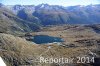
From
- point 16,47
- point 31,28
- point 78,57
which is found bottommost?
point 31,28

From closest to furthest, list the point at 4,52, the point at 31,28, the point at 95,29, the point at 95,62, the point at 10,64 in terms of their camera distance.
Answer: the point at 10,64, the point at 4,52, the point at 95,62, the point at 95,29, the point at 31,28

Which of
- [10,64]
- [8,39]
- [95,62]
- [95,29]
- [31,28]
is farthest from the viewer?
[31,28]

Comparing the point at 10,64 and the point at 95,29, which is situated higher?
the point at 10,64

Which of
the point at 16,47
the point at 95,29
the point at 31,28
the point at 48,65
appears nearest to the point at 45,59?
the point at 48,65

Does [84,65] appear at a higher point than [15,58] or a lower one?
lower

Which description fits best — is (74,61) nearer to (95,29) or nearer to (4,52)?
(4,52)

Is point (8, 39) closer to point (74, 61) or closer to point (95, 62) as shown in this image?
point (74, 61)

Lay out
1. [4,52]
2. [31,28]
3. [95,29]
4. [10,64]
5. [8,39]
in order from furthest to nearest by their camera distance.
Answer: [31,28], [95,29], [8,39], [4,52], [10,64]

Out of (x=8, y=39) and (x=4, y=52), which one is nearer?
(x=4, y=52)

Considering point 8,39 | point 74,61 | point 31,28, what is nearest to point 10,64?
point 8,39
